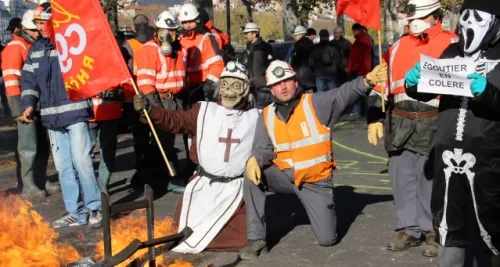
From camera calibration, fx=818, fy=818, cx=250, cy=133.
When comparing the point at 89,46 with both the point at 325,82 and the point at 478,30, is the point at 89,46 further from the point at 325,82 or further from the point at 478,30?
the point at 325,82

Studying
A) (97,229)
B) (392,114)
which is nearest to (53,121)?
(97,229)

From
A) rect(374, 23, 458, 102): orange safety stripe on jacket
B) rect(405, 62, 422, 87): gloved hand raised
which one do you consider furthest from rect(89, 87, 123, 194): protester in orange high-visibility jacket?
rect(405, 62, 422, 87): gloved hand raised

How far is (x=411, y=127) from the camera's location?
6.47m

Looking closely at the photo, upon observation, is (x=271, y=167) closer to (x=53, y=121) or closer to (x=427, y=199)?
(x=427, y=199)

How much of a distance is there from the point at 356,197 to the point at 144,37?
11.3ft

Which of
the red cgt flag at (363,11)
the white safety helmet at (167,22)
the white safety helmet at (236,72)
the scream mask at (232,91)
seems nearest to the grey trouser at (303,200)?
the scream mask at (232,91)

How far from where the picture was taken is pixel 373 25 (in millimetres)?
6379

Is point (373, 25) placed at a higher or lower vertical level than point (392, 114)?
higher

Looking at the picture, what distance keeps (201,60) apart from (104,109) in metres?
1.83

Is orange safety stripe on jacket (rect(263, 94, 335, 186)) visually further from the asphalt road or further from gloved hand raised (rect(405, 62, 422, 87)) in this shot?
gloved hand raised (rect(405, 62, 422, 87))

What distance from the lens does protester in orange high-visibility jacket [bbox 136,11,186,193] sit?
8.89 metres

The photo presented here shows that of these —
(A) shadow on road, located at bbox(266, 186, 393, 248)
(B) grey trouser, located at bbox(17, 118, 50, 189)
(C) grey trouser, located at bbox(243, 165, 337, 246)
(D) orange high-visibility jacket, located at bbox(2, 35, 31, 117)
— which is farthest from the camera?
(B) grey trouser, located at bbox(17, 118, 50, 189)

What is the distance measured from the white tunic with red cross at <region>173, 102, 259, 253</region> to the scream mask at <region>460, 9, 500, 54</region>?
2585 millimetres

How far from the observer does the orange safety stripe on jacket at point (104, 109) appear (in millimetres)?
8242
